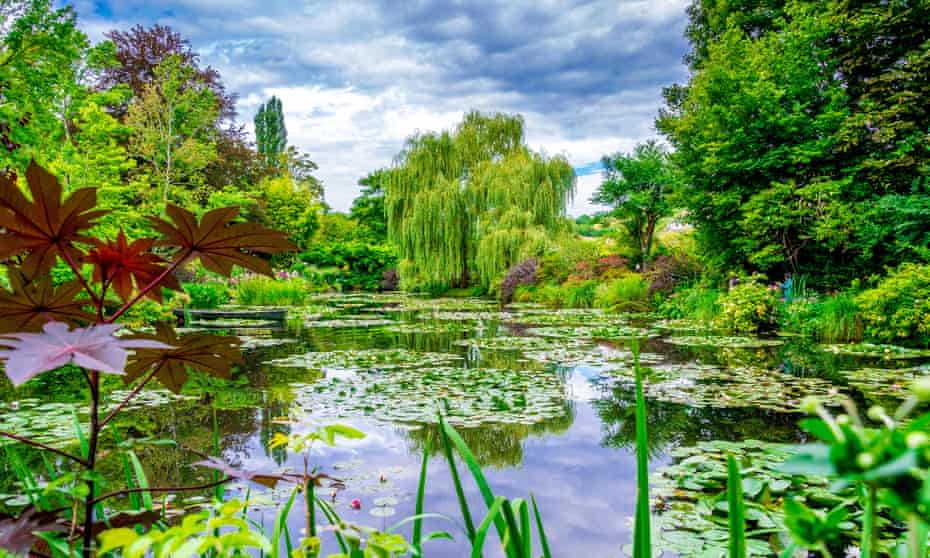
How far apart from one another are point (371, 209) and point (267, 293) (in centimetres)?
1705

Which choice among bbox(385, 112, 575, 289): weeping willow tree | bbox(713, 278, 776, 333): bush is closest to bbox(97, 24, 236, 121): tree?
bbox(385, 112, 575, 289): weeping willow tree

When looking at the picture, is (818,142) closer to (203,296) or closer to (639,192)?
(639,192)

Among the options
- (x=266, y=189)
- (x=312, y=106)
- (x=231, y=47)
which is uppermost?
(x=312, y=106)

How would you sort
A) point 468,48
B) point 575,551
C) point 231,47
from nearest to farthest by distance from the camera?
point 575,551 < point 468,48 < point 231,47

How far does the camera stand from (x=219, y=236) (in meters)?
0.81

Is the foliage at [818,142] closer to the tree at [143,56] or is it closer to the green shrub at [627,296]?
the green shrub at [627,296]

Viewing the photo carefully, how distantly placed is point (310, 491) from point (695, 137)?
10357 millimetres

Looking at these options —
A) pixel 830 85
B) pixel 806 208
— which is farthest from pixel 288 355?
pixel 830 85

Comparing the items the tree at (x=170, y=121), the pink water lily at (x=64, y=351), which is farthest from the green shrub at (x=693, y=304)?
the tree at (x=170, y=121)

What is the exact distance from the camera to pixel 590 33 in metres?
12.9

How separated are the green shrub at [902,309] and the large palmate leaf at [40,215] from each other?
278 inches

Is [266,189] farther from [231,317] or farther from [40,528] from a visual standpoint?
[40,528]

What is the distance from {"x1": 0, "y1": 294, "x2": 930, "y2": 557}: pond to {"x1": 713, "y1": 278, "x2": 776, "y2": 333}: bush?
2.57ft

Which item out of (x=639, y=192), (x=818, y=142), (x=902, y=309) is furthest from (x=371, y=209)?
(x=902, y=309)
